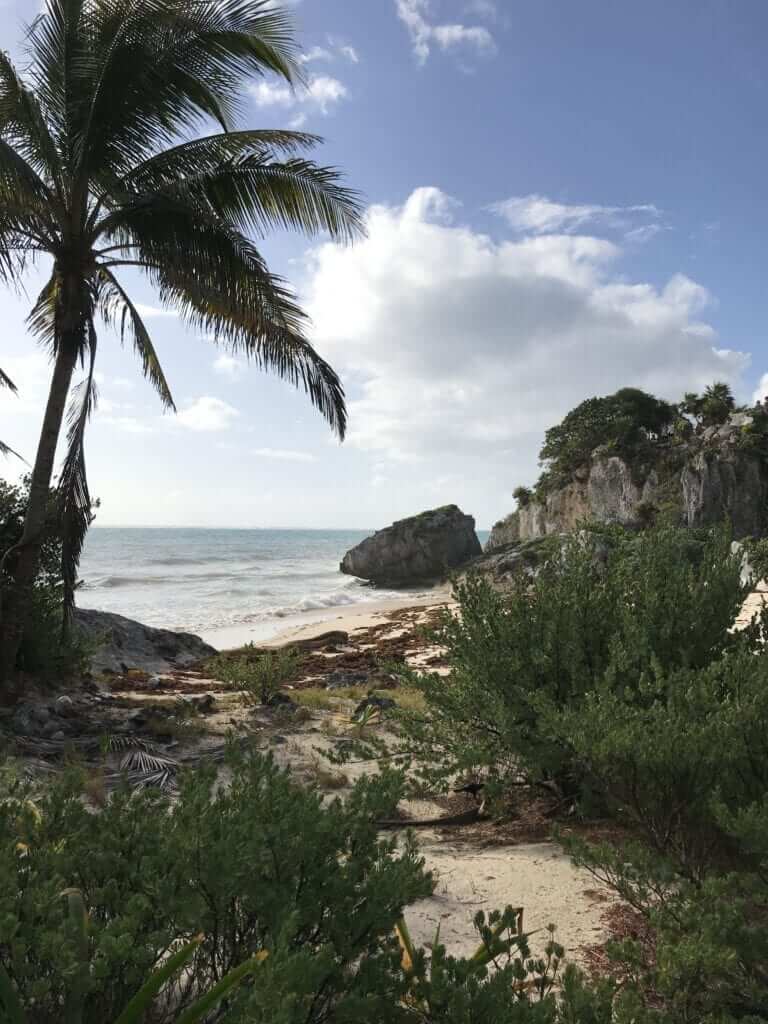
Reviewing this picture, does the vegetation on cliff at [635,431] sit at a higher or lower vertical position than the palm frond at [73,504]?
higher

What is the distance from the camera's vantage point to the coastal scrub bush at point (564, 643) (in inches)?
148

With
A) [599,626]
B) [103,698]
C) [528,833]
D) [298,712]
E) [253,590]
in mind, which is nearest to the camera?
[528,833]

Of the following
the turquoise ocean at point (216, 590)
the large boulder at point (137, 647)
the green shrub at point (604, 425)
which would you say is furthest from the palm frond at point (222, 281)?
the green shrub at point (604, 425)

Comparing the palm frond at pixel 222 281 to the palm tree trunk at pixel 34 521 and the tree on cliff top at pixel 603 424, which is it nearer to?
the palm tree trunk at pixel 34 521

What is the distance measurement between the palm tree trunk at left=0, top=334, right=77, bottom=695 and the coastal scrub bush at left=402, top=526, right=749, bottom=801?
428 centimetres

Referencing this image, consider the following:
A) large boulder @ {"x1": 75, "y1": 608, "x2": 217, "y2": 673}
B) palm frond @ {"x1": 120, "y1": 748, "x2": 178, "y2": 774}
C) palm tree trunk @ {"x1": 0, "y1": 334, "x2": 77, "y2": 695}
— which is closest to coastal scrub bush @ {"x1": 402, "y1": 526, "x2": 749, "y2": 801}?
palm frond @ {"x1": 120, "y1": 748, "x2": 178, "y2": 774}

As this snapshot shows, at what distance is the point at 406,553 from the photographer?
39.6 metres

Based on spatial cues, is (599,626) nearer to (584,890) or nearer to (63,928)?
(584,890)

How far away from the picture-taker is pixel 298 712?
22.9ft

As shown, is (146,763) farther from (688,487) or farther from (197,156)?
(688,487)

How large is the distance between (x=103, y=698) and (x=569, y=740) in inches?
253

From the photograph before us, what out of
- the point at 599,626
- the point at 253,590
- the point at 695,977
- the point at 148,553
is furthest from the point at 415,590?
the point at 695,977

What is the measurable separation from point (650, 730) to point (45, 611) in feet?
24.0

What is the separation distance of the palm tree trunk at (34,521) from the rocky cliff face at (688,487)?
26383 mm
